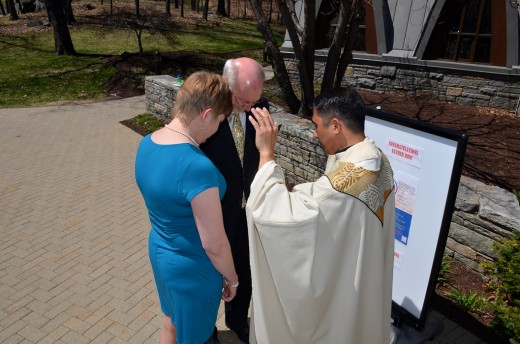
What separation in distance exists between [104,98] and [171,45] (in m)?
9.52

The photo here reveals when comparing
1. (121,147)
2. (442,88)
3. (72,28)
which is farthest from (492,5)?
(72,28)

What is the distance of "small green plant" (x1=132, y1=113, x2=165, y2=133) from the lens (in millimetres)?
10523

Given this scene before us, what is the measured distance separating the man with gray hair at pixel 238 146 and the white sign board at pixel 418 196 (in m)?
0.90

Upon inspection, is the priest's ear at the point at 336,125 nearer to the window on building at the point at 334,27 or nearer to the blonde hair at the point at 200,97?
A: the blonde hair at the point at 200,97

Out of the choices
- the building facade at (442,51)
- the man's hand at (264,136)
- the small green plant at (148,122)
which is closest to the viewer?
Result: the man's hand at (264,136)

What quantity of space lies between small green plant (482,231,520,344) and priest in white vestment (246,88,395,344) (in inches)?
62.7

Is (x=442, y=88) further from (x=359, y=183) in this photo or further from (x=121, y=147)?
(x=359, y=183)

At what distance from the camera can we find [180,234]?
2314 mm

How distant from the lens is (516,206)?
4.05m

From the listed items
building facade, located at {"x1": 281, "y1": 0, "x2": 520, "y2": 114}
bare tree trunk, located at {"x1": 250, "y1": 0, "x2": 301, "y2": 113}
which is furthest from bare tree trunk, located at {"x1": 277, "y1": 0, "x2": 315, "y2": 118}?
building facade, located at {"x1": 281, "y1": 0, "x2": 520, "y2": 114}

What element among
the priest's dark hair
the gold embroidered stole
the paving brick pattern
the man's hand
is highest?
the priest's dark hair

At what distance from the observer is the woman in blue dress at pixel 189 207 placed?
2.10 m

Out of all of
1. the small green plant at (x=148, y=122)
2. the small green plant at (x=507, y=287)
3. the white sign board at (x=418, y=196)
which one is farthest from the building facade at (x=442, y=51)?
the white sign board at (x=418, y=196)

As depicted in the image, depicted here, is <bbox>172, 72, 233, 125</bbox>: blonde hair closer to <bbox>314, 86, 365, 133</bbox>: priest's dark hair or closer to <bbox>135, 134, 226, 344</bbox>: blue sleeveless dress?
<bbox>135, 134, 226, 344</bbox>: blue sleeveless dress
